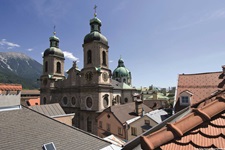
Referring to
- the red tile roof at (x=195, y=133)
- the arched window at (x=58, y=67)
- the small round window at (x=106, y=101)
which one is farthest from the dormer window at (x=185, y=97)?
the arched window at (x=58, y=67)

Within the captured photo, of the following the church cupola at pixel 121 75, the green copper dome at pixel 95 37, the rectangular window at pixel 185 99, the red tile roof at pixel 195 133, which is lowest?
the rectangular window at pixel 185 99

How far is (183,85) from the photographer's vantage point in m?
18.0

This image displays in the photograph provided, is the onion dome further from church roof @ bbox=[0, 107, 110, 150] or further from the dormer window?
the dormer window

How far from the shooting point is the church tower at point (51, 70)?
126 ft

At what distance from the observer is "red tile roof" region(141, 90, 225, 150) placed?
210 cm

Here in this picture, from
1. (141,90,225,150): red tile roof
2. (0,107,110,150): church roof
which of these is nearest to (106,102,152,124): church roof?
(0,107,110,150): church roof

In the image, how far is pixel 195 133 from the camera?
2.32m

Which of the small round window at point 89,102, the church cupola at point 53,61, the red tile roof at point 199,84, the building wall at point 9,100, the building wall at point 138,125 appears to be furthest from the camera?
the church cupola at point 53,61

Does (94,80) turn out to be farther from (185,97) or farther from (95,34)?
(185,97)

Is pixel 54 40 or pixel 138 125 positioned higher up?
pixel 54 40

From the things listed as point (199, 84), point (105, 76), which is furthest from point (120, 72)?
point (199, 84)

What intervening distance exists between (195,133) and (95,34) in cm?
3066

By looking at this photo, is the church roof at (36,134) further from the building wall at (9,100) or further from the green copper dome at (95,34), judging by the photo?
the green copper dome at (95,34)

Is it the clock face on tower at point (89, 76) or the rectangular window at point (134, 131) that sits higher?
the clock face on tower at point (89, 76)
